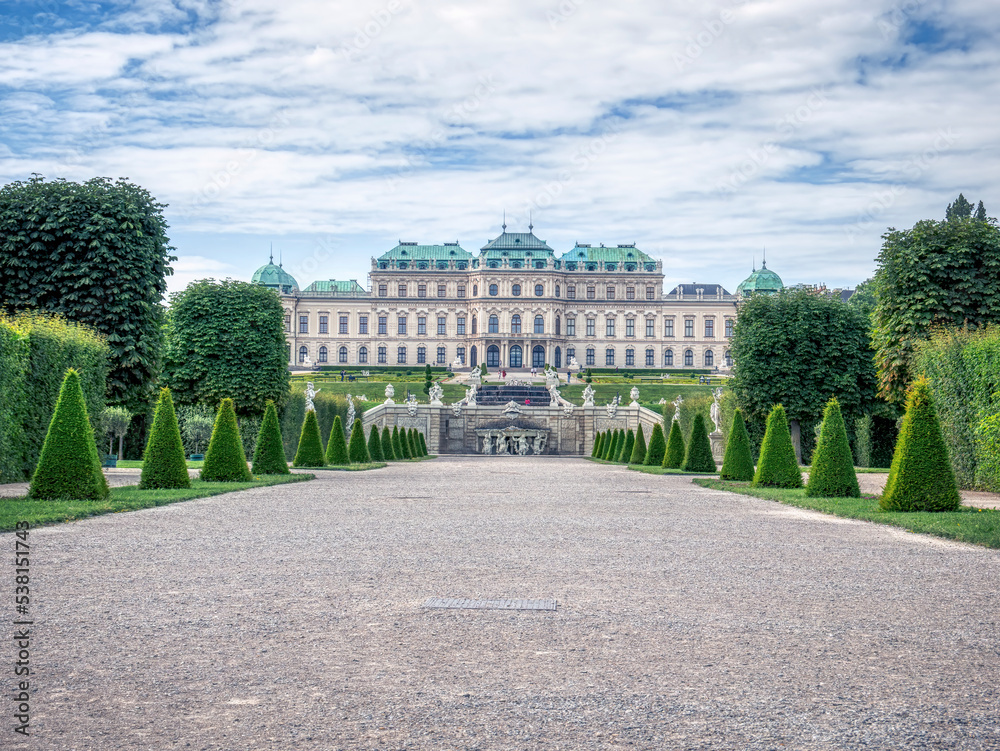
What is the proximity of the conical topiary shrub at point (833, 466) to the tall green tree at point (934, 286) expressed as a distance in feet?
20.7

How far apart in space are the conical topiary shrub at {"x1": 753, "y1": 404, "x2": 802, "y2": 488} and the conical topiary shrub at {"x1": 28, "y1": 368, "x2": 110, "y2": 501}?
10808 millimetres

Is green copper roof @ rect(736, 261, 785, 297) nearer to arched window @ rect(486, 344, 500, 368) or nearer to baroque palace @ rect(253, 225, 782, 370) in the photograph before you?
baroque palace @ rect(253, 225, 782, 370)

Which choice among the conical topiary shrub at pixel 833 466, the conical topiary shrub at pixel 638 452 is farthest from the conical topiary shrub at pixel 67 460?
the conical topiary shrub at pixel 638 452

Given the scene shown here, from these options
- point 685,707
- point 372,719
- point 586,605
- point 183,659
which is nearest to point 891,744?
point 685,707

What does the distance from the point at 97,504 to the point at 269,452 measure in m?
8.05

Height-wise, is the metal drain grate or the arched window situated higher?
the arched window

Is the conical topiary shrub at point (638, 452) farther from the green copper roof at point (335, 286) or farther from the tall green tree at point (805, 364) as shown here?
the green copper roof at point (335, 286)

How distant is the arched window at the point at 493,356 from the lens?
89.9 m

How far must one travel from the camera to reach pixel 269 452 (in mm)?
19797

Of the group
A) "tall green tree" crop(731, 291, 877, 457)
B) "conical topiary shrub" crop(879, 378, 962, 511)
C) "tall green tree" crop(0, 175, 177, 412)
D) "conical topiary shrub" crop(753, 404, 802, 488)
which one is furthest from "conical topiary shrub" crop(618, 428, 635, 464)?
"conical topiary shrub" crop(879, 378, 962, 511)

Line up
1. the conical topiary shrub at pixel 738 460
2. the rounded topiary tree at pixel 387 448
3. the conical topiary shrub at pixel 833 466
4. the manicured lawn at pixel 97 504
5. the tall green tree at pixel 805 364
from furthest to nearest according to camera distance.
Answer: the rounded topiary tree at pixel 387 448
the tall green tree at pixel 805 364
the conical topiary shrub at pixel 738 460
the conical topiary shrub at pixel 833 466
the manicured lawn at pixel 97 504

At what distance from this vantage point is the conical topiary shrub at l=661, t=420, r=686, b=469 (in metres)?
25.4

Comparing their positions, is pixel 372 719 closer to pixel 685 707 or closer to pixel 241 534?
pixel 685 707

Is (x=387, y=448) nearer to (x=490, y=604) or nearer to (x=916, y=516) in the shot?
(x=916, y=516)
